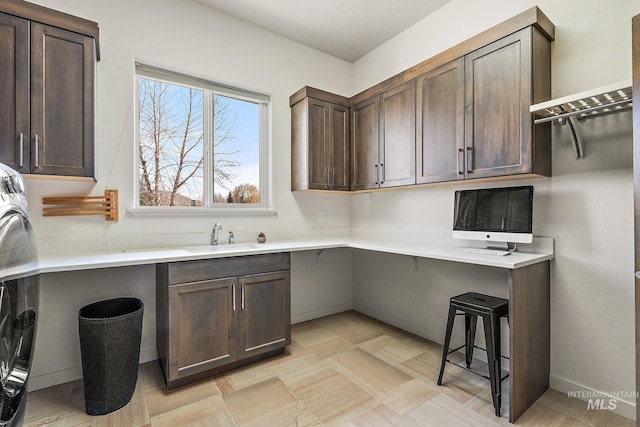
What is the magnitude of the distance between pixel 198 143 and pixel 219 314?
1505 millimetres

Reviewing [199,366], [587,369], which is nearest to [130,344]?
[199,366]

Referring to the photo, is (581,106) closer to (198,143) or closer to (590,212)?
(590,212)

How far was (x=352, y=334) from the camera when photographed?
2.96 m

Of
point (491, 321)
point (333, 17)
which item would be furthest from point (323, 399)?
point (333, 17)

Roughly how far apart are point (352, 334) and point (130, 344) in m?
1.84

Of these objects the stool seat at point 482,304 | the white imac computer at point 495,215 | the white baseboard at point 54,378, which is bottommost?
the white baseboard at point 54,378

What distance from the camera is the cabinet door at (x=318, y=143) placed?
9.93 feet

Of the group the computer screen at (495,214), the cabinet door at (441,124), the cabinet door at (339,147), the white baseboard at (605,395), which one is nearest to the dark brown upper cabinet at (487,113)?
the cabinet door at (441,124)

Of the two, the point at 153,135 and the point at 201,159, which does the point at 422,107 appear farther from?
the point at 153,135

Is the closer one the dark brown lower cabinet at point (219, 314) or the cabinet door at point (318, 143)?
the dark brown lower cabinet at point (219, 314)

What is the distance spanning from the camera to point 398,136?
2758mm

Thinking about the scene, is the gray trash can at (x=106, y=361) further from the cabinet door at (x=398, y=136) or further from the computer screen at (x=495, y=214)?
the computer screen at (x=495, y=214)

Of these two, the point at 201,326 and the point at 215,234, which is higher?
the point at 215,234

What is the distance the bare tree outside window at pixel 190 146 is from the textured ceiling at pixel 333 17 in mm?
781
